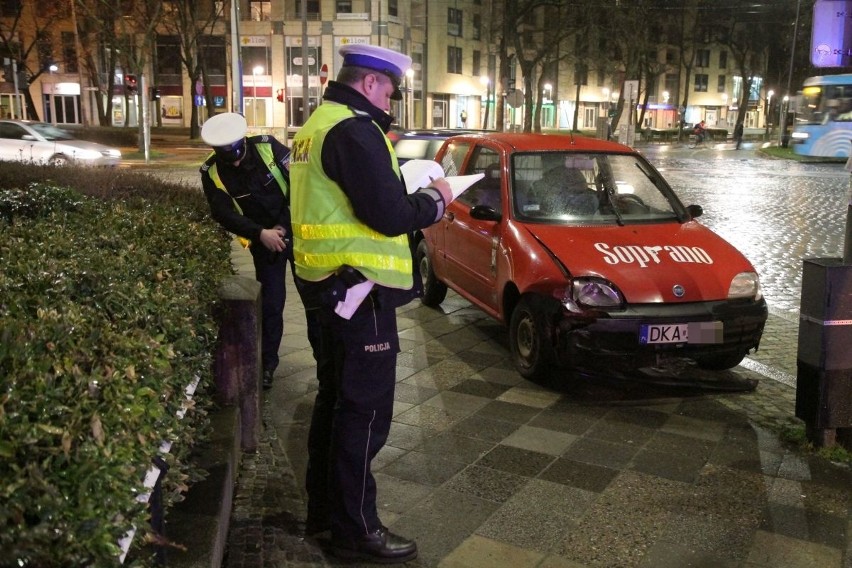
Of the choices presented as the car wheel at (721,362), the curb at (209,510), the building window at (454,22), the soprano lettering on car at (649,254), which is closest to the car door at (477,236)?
the soprano lettering on car at (649,254)

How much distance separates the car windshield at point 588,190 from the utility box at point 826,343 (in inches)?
74.1

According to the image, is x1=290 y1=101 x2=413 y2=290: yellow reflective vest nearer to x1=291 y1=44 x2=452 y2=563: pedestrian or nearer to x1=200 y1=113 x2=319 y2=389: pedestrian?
x1=291 y1=44 x2=452 y2=563: pedestrian

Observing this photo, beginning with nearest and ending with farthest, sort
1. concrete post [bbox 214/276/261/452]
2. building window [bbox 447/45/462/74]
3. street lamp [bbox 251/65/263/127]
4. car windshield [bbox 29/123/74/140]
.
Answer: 1. concrete post [bbox 214/276/261/452]
2. car windshield [bbox 29/123/74/140]
3. street lamp [bbox 251/65/263/127]
4. building window [bbox 447/45/462/74]

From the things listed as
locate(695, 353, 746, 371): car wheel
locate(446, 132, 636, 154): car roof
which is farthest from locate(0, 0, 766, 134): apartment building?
locate(695, 353, 746, 371): car wheel

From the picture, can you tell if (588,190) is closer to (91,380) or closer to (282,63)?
(91,380)

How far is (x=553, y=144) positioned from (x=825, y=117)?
29581 millimetres

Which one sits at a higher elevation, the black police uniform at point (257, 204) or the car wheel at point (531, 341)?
the black police uniform at point (257, 204)

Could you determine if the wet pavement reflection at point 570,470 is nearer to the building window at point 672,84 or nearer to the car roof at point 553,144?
the car roof at point 553,144

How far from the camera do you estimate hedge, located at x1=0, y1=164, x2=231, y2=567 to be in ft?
5.10

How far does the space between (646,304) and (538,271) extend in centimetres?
76

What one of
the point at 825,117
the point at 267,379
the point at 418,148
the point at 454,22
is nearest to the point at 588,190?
the point at 267,379

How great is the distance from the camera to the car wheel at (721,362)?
18.6 feet

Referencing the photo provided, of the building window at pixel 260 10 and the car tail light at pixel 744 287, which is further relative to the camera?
the building window at pixel 260 10

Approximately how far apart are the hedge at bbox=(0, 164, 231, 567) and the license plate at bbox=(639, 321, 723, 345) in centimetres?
269
